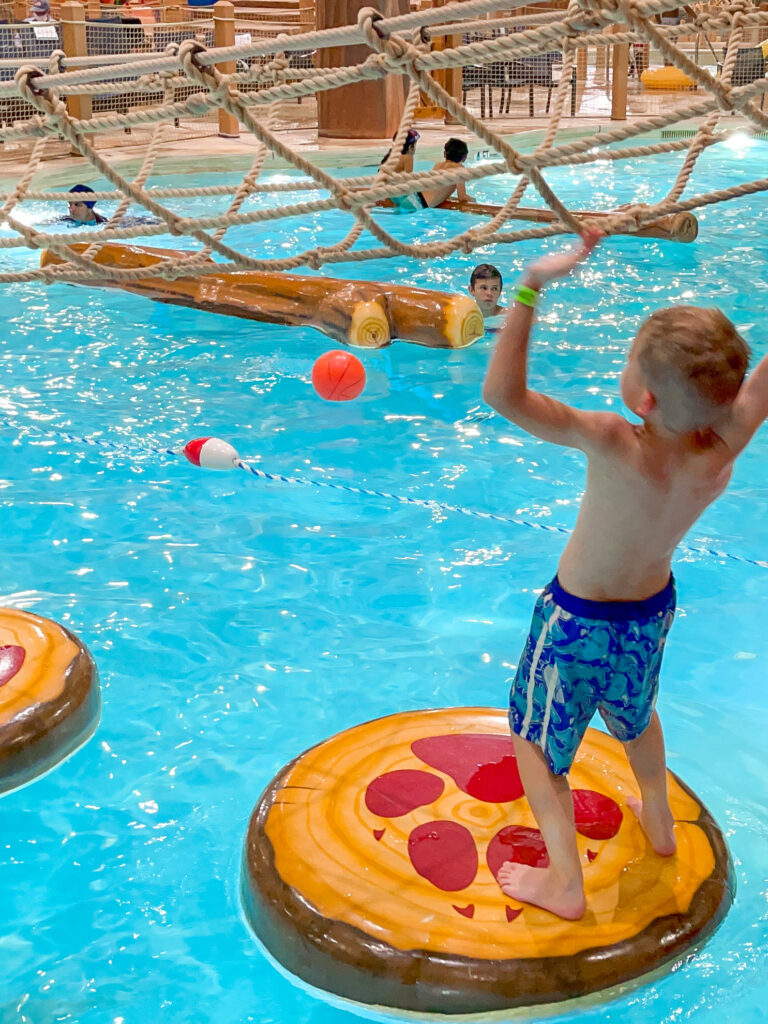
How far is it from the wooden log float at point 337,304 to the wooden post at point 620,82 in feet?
31.3

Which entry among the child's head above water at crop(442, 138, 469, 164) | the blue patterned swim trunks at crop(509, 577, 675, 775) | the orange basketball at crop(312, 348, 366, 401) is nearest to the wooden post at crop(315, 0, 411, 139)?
the child's head above water at crop(442, 138, 469, 164)

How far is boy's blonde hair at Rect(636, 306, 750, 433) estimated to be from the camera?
1.94 m

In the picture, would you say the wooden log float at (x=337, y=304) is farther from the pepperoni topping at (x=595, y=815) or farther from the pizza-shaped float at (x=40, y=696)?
the pepperoni topping at (x=595, y=815)

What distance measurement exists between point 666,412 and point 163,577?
2688 millimetres

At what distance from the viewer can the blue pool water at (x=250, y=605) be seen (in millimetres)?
2566

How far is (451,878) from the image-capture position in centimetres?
240

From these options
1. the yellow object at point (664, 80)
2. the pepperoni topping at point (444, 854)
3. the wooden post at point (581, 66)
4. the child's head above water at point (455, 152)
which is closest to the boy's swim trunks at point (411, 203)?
the child's head above water at point (455, 152)

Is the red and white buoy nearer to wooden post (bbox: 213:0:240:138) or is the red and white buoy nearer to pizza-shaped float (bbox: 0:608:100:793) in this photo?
pizza-shaped float (bbox: 0:608:100:793)

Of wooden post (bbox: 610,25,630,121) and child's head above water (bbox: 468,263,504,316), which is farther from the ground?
wooden post (bbox: 610,25,630,121)

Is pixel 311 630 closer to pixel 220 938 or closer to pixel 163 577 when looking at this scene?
pixel 163 577

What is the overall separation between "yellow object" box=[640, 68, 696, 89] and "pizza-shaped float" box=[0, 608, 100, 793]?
18.6 meters

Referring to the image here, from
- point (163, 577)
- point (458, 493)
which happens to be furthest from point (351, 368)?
point (163, 577)

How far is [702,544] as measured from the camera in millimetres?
4582

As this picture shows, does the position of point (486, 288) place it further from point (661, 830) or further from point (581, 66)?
point (581, 66)
